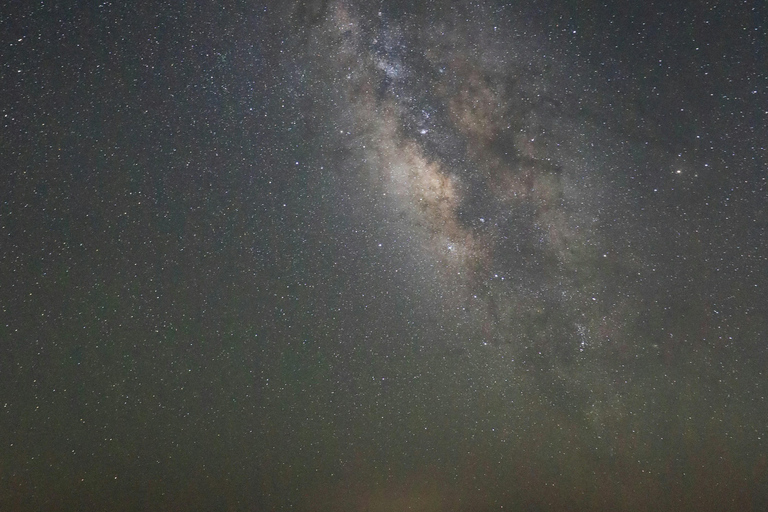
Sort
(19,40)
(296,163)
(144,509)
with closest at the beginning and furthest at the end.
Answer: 1. (19,40)
2. (296,163)
3. (144,509)

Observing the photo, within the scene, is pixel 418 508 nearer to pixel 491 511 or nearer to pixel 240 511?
→ pixel 491 511

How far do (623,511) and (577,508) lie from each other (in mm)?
345

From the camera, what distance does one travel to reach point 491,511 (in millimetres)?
3760

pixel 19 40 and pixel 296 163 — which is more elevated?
pixel 19 40

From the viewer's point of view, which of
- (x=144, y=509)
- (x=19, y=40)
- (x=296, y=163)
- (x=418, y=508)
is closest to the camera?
(x=19, y=40)

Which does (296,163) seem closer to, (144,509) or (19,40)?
(19,40)

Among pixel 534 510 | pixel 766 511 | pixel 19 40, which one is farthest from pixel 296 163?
pixel 766 511

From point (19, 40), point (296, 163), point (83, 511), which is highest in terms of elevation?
point (19, 40)

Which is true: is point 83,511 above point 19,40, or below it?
below

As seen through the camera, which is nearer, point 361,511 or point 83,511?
point 83,511

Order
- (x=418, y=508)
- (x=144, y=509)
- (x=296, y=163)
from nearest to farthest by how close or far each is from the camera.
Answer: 1. (x=296, y=163)
2. (x=144, y=509)
3. (x=418, y=508)

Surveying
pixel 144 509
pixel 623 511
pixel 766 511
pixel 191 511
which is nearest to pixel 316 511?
pixel 191 511

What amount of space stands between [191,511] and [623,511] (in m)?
3.37

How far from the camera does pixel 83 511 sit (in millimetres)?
3365
